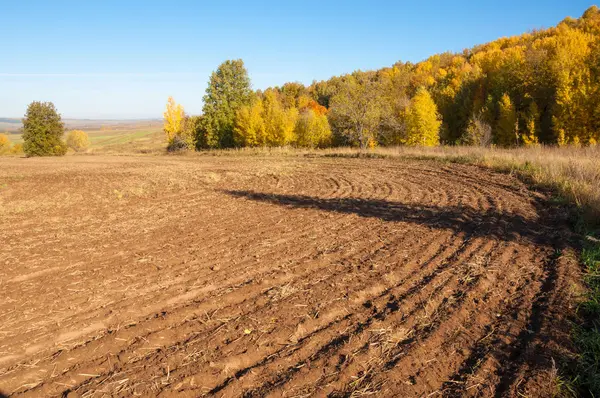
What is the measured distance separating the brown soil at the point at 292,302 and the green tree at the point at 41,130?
4296cm

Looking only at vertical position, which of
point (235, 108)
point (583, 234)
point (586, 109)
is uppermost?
point (235, 108)

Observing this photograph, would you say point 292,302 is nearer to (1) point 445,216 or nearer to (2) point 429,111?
(1) point 445,216

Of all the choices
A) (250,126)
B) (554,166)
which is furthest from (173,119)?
(554,166)

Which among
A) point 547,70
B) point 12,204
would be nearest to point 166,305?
point 12,204

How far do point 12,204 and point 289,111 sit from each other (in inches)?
1336

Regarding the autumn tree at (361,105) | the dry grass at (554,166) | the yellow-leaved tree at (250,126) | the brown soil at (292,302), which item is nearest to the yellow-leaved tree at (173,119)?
the yellow-leaved tree at (250,126)

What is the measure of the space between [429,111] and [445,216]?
35372 mm

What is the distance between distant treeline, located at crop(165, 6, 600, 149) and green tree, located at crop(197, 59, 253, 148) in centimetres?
13

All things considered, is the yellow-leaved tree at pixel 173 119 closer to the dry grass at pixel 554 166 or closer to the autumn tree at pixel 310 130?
the autumn tree at pixel 310 130

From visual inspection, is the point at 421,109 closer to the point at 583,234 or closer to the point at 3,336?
the point at 583,234

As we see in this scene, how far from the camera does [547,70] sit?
4544 centimetres

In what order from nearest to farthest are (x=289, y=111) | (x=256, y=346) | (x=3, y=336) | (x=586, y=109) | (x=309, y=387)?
(x=309, y=387) < (x=256, y=346) < (x=3, y=336) < (x=586, y=109) < (x=289, y=111)

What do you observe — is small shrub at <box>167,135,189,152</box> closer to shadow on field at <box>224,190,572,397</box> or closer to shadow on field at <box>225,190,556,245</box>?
shadow on field at <box>224,190,572,397</box>

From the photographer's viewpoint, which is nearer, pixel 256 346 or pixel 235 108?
pixel 256 346
